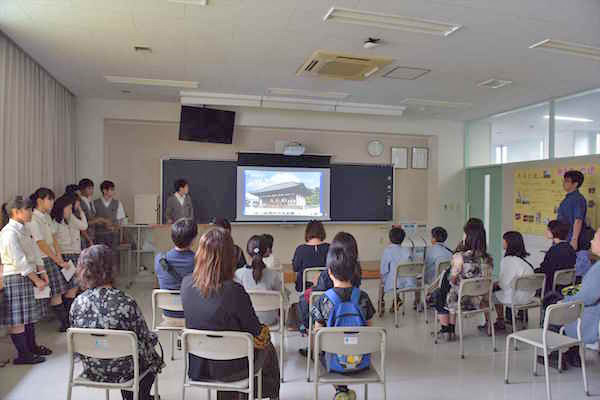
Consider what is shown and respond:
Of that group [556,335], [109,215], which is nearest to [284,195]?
[109,215]

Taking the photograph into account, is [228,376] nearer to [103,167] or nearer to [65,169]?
[65,169]

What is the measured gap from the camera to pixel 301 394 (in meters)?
2.93

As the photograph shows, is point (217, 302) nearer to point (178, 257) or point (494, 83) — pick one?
point (178, 257)

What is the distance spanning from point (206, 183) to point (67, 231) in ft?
9.56

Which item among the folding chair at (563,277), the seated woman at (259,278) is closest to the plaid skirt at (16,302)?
the seated woman at (259,278)

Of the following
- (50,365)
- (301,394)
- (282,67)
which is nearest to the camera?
(301,394)

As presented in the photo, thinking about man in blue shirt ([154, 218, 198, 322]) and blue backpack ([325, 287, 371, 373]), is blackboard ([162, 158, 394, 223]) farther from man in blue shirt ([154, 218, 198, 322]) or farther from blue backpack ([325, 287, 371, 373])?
blue backpack ([325, 287, 371, 373])

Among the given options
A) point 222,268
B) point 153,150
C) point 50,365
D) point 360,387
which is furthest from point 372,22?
point 153,150

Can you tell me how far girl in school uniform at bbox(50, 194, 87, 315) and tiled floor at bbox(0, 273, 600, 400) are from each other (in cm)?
48

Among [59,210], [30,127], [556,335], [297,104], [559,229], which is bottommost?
[556,335]

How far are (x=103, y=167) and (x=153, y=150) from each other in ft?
2.74

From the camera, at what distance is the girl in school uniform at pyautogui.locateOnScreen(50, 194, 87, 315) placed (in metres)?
4.33

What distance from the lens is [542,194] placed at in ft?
21.7

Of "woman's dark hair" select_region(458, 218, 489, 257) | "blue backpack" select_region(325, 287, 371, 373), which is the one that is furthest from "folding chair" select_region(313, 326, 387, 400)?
"woman's dark hair" select_region(458, 218, 489, 257)
